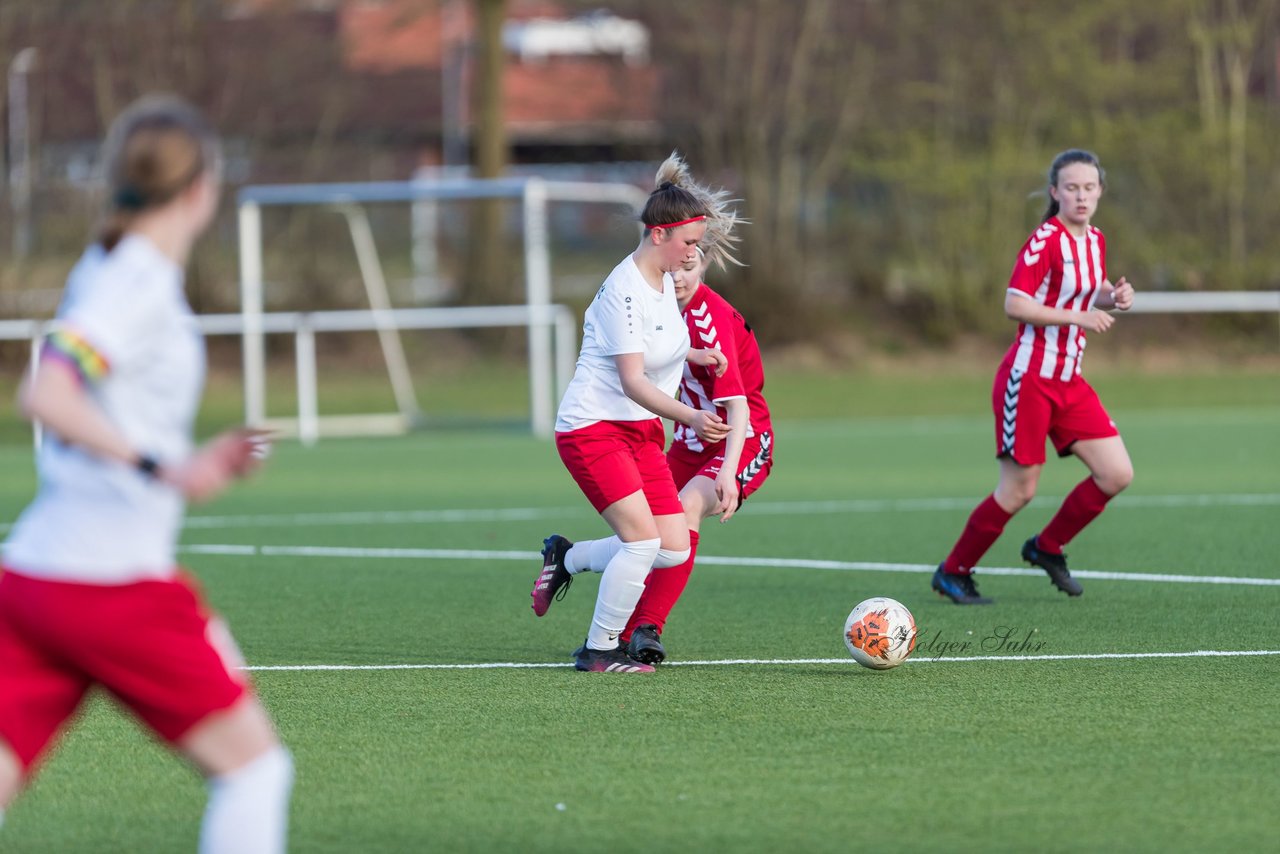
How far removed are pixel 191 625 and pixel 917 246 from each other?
25.3 metres

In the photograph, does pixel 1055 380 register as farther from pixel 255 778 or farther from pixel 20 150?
pixel 20 150

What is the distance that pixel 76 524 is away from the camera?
3.21 meters

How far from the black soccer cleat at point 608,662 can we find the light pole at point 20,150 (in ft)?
66.4

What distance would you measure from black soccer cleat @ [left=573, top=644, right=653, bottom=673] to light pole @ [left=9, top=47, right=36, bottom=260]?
20.2m

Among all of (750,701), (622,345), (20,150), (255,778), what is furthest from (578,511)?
(20,150)

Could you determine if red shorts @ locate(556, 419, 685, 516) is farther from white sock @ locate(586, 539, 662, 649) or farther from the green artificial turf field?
the green artificial turf field

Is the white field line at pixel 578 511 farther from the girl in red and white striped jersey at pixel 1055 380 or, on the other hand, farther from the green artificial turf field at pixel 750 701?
the girl in red and white striped jersey at pixel 1055 380

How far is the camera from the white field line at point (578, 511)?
12.1 meters

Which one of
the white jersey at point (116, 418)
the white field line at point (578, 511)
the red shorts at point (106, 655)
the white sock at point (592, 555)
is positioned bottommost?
the white field line at point (578, 511)

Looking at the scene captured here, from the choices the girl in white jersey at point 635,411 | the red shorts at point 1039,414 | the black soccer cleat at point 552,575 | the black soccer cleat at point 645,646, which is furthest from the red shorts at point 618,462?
the red shorts at point 1039,414

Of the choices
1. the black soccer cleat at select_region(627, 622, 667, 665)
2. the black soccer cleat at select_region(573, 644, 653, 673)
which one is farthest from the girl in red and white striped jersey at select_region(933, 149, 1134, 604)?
the black soccer cleat at select_region(573, 644, 653, 673)

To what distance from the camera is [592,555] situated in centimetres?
691

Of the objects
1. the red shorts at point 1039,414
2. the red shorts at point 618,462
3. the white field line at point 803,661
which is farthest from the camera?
the red shorts at point 1039,414

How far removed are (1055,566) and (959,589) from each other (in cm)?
49
